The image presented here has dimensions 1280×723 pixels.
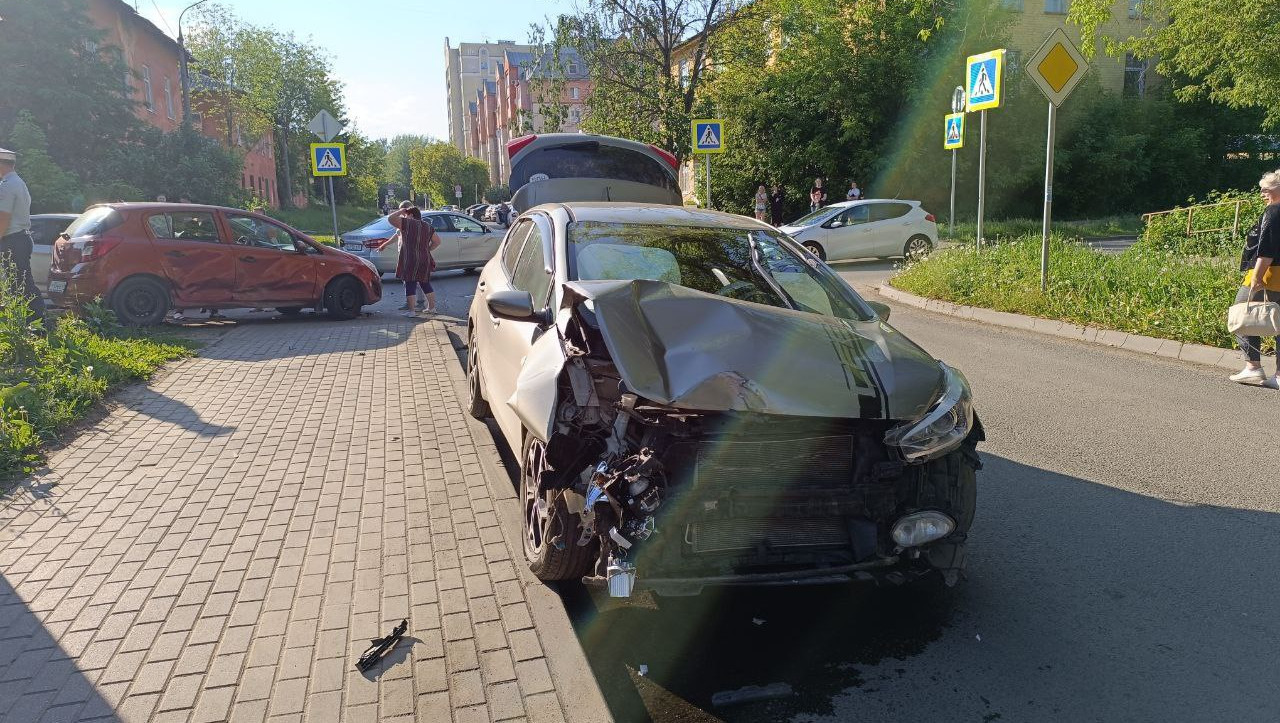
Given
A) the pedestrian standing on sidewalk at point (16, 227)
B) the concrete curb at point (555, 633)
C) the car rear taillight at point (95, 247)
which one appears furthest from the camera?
the car rear taillight at point (95, 247)

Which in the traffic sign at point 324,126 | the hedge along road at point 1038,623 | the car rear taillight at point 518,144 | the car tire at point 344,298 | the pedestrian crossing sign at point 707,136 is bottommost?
the hedge along road at point 1038,623

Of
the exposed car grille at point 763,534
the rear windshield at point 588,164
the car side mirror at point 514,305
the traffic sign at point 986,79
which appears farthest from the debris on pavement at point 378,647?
the traffic sign at point 986,79

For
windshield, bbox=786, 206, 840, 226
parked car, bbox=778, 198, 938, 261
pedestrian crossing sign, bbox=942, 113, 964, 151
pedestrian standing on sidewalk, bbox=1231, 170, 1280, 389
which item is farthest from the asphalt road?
windshield, bbox=786, 206, 840, 226

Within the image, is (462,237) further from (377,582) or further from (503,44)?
(503,44)

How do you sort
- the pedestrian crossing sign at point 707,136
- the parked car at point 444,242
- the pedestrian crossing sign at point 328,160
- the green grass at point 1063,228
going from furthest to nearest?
the green grass at point 1063,228 → the parked car at point 444,242 → the pedestrian crossing sign at point 707,136 → the pedestrian crossing sign at point 328,160

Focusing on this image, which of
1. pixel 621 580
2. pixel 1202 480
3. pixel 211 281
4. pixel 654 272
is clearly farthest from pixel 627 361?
pixel 211 281

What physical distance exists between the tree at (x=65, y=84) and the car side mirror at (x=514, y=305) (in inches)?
1075

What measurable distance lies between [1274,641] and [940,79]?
29560 millimetres

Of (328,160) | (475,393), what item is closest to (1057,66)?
(475,393)

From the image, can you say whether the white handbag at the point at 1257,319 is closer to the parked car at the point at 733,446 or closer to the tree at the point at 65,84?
the parked car at the point at 733,446

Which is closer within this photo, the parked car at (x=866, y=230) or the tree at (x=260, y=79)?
the parked car at (x=866, y=230)

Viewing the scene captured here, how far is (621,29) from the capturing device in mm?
23734

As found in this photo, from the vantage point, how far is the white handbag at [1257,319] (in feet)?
24.0

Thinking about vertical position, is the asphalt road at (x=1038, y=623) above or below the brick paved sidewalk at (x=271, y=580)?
below
